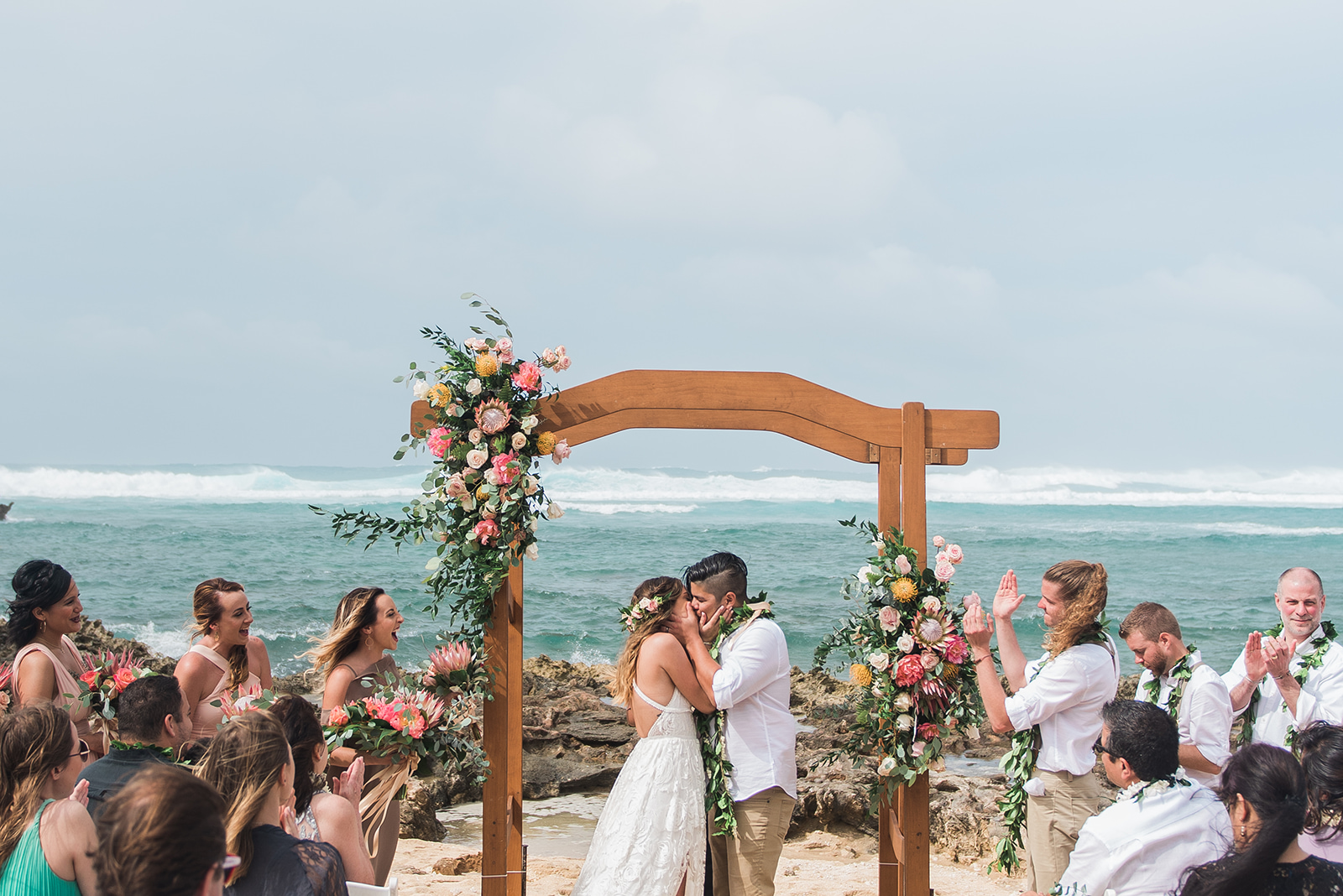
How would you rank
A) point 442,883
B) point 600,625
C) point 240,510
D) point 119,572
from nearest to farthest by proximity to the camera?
point 442,883, point 600,625, point 119,572, point 240,510

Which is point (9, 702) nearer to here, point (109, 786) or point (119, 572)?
point (109, 786)

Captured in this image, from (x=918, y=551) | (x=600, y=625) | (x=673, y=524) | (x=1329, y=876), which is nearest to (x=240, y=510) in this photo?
(x=673, y=524)

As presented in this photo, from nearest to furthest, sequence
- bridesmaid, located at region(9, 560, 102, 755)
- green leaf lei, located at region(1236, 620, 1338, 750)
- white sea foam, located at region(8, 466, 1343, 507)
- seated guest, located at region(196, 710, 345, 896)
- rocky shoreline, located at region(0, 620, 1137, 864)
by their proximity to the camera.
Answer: seated guest, located at region(196, 710, 345, 896)
bridesmaid, located at region(9, 560, 102, 755)
green leaf lei, located at region(1236, 620, 1338, 750)
rocky shoreline, located at region(0, 620, 1137, 864)
white sea foam, located at region(8, 466, 1343, 507)

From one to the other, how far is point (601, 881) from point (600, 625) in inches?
764

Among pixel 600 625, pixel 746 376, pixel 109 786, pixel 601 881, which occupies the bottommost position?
pixel 600 625

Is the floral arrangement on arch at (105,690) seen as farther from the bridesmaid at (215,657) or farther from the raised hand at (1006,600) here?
the raised hand at (1006,600)

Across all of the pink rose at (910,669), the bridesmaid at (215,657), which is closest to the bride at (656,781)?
the pink rose at (910,669)

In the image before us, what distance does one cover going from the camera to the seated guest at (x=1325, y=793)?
10.1 ft

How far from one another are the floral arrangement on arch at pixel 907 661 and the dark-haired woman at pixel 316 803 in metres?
2.81

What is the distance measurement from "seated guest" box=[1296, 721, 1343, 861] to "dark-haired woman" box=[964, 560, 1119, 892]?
127cm

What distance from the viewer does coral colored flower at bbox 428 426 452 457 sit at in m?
5.33

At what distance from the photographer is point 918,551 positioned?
5.43 metres

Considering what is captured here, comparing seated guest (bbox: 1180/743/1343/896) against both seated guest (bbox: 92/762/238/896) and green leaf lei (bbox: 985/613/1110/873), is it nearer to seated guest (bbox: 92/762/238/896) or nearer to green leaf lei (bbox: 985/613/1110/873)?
green leaf lei (bbox: 985/613/1110/873)

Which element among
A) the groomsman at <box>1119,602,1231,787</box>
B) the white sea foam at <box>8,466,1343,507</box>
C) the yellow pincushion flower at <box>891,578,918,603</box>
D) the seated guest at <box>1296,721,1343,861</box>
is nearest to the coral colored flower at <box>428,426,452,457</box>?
the yellow pincushion flower at <box>891,578,918,603</box>
